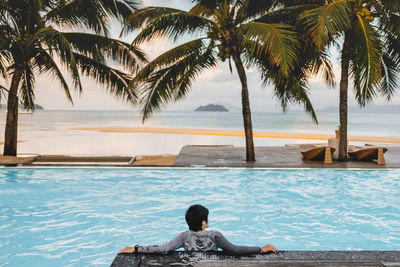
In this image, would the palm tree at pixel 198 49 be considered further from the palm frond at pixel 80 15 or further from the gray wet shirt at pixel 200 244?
the gray wet shirt at pixel 200 244

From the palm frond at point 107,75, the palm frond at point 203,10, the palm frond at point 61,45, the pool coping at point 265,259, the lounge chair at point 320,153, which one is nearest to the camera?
the pool coping at point 265,259

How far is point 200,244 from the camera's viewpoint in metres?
3.19

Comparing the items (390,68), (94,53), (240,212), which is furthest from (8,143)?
(390,68)

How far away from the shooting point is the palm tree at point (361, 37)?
843cm

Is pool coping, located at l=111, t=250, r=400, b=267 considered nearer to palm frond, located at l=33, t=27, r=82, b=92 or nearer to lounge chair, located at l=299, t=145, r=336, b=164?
palm frond, located at l=33, t=27, r=82, b=92

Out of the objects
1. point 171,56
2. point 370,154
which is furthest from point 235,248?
point 370,154

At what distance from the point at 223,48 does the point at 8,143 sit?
7.04m

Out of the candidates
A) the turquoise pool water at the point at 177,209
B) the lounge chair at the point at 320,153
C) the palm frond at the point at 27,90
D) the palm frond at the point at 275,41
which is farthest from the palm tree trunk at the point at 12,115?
the lounge chair at the point at 320,153

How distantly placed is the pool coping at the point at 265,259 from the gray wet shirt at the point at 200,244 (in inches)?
1.8

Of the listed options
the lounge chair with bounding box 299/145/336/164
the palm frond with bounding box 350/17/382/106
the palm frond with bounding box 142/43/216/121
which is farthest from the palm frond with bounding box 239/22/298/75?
the lounge chair with bounding box 299/145/336/164

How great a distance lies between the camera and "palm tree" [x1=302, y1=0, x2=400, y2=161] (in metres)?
8.43

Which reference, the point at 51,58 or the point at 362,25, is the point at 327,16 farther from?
the point at 51,58

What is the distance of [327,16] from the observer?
8.21 meters

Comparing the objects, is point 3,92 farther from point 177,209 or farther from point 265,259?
point 265,259
